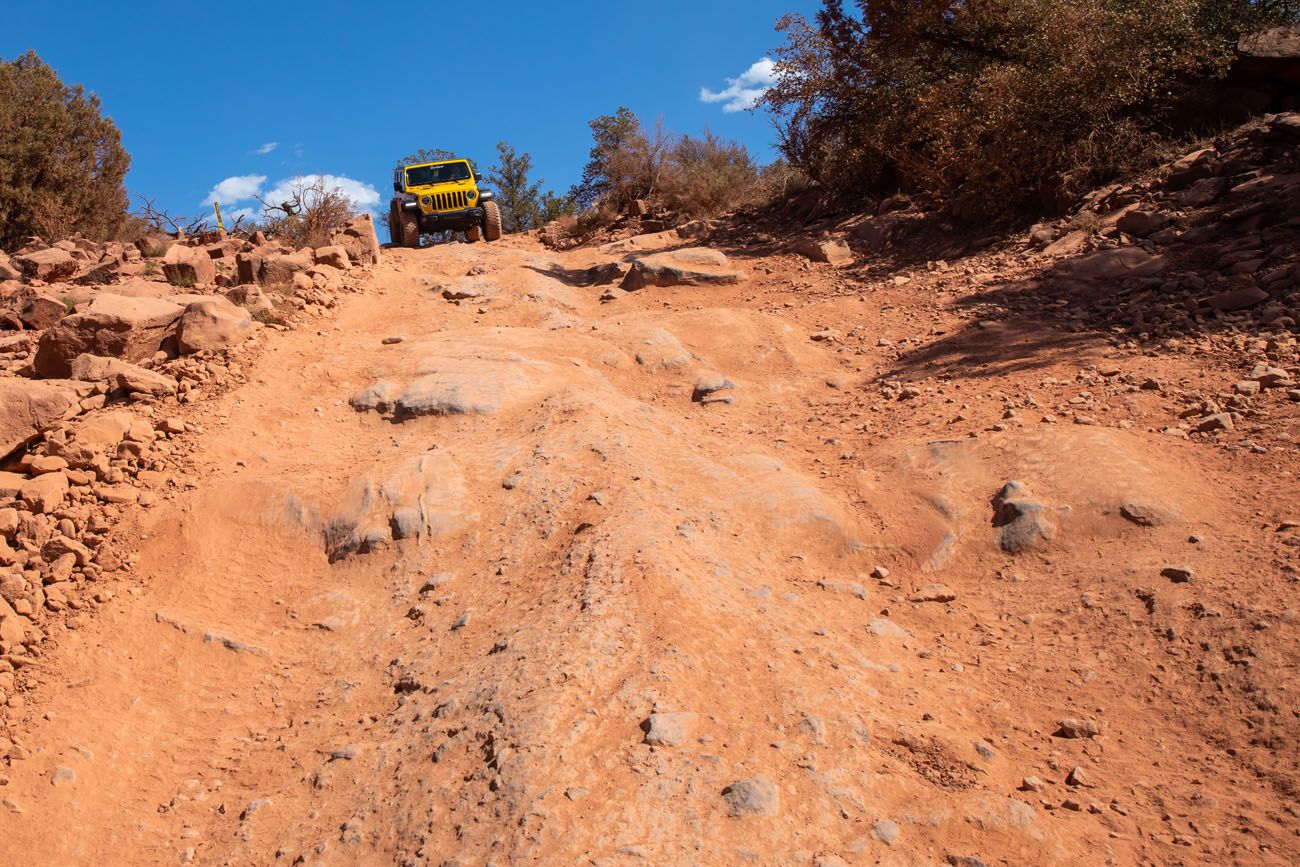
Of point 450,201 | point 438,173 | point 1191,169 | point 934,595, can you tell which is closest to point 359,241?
point 450,201

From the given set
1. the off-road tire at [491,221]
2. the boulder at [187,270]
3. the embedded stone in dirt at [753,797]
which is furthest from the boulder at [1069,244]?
the off-road tire at [491,221]

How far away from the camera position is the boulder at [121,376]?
19.3 ft

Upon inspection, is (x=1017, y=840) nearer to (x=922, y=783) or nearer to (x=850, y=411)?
(x=922, y=783)

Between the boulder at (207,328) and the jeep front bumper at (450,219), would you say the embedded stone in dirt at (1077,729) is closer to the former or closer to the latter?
the boulder at (207,328)

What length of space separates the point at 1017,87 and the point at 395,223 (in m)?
9.74

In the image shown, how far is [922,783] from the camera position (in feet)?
10.1

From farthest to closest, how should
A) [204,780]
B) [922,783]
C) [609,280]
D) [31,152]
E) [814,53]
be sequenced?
1. [31,152]
2. [814,53]
3. [609,280]
4. [204,780]
5. [922,783]

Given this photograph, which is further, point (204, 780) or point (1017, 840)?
point (204, 780)

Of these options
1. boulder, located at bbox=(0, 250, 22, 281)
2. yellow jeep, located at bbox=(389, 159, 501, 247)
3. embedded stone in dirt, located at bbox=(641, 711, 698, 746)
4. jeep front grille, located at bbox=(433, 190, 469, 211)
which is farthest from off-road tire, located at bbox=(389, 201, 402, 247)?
embedded stone in dirt, located at bbox=(641, 711, 698, 746)

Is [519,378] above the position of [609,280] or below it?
below

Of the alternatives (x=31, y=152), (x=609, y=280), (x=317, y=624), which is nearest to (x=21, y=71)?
(x=31, y=152)

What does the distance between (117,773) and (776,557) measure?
10.3 ft

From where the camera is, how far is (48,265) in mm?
10734

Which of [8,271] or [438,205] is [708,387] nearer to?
[8,271]
